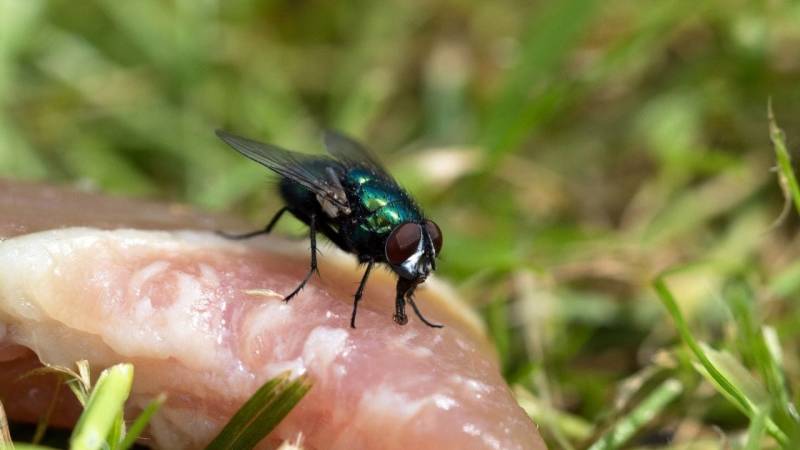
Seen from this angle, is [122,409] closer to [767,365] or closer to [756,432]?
[756,432]

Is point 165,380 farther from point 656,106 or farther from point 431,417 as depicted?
point 656,106

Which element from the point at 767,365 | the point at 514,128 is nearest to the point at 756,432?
the point at 767,365

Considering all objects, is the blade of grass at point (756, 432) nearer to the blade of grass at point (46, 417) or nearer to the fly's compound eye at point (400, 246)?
the fly's compound eye at point (400, 246)

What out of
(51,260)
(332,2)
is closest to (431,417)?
(51,260)

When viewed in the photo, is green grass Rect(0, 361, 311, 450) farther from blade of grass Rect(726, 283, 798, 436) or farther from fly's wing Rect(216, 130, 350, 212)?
blade of grass Rect(726, 283, 798, 436)

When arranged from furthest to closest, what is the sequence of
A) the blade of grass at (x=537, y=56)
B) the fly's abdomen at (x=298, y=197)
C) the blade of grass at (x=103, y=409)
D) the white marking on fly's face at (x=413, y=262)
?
the blade of grass at (x=537, y=56)
the fly's abdomen at (x=298, y=197)
the white marking on fly's face at (x=413, y=262)
the blade of grass at (x=103, y=409)

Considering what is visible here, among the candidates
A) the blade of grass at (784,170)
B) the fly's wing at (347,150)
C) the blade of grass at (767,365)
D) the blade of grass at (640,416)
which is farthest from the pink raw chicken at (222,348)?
the blade of grass at (784,170)
